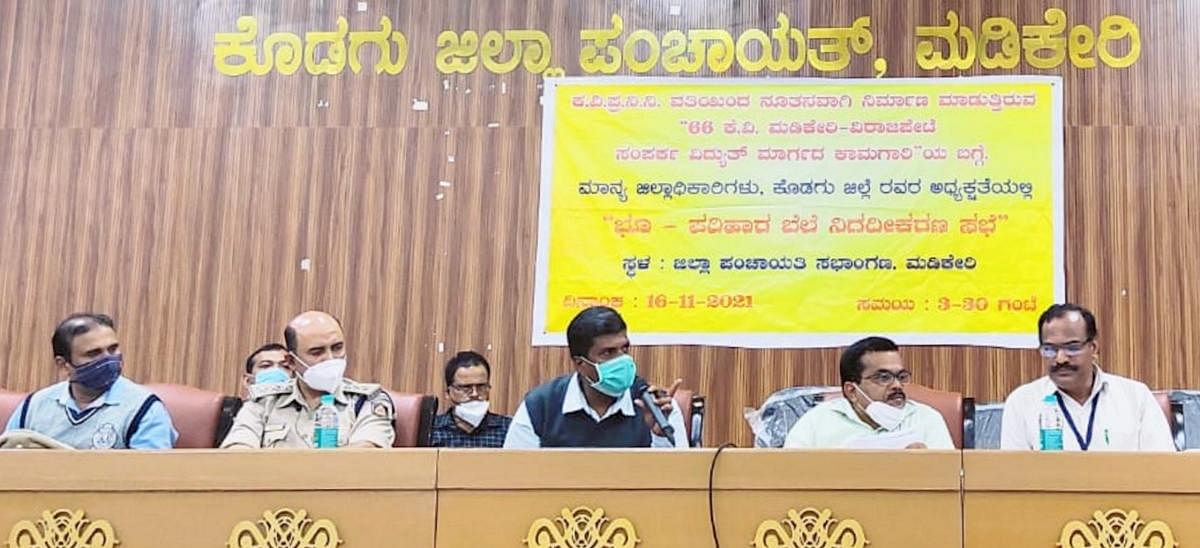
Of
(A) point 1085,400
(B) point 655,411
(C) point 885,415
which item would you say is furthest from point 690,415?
(A) point 1085,400

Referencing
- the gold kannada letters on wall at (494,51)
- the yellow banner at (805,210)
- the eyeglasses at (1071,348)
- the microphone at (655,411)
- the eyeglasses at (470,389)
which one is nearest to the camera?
the microphone at (655,411)

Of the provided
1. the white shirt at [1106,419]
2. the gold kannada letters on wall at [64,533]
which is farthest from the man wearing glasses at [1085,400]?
the gold kannada letters on wall at [64,533]

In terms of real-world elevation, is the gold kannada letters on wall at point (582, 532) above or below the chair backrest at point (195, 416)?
below

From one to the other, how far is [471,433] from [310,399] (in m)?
0.76

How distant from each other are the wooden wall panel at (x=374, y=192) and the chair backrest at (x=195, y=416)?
999 mm

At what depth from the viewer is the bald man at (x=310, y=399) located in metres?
3.32

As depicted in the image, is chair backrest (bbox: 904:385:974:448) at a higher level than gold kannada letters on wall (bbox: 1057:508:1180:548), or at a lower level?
higher

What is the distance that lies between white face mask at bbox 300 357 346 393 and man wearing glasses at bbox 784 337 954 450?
1.18 m

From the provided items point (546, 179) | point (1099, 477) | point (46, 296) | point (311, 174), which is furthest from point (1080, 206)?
point (46, 296)

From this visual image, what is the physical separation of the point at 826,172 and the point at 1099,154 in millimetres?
901

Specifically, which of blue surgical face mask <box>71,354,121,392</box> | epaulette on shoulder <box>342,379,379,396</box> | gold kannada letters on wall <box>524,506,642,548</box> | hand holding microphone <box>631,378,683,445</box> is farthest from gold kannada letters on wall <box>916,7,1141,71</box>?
blue surgical face mask <box>71,354,121,392</box>

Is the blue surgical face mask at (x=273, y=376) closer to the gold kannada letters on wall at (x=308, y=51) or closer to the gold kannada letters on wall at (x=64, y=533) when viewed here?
the gold kannada letters on wall at (x=64, y=533)

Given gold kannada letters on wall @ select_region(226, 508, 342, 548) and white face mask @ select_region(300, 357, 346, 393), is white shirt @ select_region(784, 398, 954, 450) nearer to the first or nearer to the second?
white face mask @ select_region(300, 357, 346, 393)

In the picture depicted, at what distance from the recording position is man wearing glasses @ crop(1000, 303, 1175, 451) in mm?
3381
